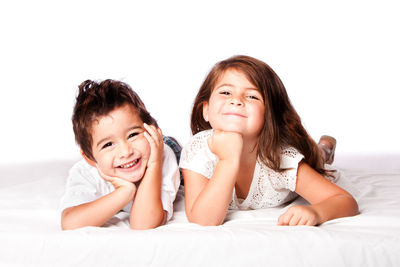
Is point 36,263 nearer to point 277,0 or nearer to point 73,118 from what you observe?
point 73,118

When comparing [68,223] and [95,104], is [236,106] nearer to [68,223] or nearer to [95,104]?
[95,104]

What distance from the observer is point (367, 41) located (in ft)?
14.5

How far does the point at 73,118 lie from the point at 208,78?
54 cm

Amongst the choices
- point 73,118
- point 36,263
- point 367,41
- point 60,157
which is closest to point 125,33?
point 60,157

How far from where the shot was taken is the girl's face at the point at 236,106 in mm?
1738

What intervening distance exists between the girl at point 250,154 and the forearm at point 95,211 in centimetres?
24

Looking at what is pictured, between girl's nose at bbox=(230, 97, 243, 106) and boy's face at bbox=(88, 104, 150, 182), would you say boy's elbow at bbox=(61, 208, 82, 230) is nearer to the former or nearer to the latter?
boy's face at bbox=(88, 104, 150, 182)

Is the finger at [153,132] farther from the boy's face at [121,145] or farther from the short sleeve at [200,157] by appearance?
the short sleeve at [200,157]

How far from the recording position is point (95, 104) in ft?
5.68

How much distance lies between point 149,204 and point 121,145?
0.74ft

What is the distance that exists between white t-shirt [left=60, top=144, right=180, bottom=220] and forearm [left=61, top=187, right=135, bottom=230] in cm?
9

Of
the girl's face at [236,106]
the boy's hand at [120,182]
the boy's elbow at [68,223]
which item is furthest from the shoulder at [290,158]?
the boy's elbow at [68,223]

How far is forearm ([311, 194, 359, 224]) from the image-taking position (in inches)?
64.2

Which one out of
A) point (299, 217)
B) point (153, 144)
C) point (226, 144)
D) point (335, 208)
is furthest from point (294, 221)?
point (153, 144)
